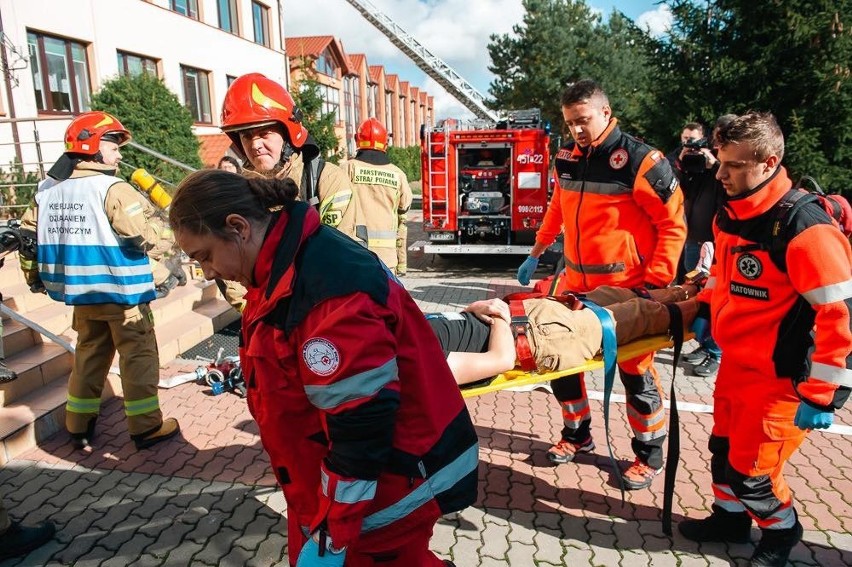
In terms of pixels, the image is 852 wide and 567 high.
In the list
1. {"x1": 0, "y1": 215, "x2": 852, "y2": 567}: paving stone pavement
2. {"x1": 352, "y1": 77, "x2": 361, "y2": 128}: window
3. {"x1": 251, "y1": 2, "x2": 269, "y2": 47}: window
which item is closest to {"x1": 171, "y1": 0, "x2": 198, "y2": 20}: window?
{"x1": 251, "y1": 2, "x2": 269, "y2": 47}: window

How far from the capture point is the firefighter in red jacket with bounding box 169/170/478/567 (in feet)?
4.38

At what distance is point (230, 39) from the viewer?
20391 mm

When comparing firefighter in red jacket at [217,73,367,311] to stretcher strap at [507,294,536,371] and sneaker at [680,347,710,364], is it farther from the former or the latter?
sneaker at [680,347,710,364]

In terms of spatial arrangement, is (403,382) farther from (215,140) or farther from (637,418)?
(215,140)

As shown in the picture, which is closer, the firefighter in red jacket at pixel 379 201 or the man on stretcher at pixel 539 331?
the man on stretcher at pixel 539 331

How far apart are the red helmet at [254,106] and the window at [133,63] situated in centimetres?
1454

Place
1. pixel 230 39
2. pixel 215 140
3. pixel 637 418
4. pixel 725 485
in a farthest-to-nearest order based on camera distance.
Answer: pixel 230 39, pixel 215 140, pixel 637 418, pixel 725 485

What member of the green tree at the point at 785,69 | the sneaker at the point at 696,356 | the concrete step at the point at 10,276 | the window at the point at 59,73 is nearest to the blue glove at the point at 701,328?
the sneaker at the point at 696,356

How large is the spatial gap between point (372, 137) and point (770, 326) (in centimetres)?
327

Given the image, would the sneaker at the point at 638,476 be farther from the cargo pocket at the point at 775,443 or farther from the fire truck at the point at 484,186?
the fire truck at the point at 484,186

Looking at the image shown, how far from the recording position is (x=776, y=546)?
99.3 inches

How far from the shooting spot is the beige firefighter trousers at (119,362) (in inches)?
149

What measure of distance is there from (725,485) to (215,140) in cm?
1906

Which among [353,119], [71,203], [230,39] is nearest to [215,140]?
[230,39]
